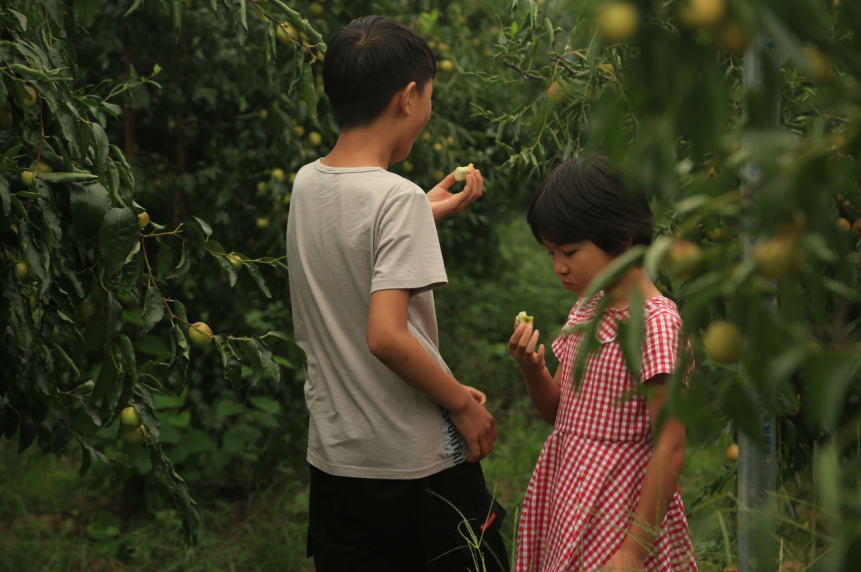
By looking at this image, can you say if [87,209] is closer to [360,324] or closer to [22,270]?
[22,270]

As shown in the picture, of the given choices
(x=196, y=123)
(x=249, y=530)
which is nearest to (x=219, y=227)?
(x=196, y=123)

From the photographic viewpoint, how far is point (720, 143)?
554 millimetres

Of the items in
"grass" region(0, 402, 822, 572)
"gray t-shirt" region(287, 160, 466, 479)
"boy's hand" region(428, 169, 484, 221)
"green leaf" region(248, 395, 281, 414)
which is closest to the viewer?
"gray t-shirt" region(287, 160, 466, 479)

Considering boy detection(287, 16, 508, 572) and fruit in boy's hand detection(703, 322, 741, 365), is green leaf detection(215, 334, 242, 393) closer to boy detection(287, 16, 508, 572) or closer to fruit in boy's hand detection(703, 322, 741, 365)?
boy detection(287, 16, 508, 572)

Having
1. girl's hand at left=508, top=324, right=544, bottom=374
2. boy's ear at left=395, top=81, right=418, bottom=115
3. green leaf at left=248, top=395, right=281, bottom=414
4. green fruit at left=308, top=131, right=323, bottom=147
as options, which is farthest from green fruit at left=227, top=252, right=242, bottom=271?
green leaf at left=248, top=395, right=281, bottom=414

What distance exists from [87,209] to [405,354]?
572 millimetres

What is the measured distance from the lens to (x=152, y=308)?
1.52m

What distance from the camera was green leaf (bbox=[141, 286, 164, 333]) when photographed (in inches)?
58.6

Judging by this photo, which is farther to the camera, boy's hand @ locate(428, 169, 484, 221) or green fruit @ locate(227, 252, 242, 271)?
boy's hand @ locate(428, 169, 484, 221)

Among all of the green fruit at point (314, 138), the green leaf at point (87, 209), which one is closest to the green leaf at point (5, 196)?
the green leaf at point (87, 209)

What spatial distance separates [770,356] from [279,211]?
8.95 feet

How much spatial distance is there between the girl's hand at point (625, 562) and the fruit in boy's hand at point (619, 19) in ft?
3.74

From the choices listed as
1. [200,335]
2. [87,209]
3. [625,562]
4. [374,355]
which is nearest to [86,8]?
[87,209]

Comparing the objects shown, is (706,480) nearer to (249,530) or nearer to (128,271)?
(249,530)
